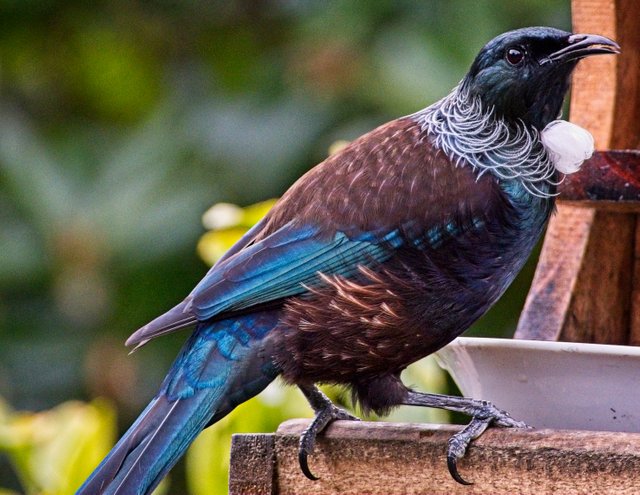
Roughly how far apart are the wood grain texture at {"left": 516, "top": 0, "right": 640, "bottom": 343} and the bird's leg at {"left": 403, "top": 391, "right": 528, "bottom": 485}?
230mm

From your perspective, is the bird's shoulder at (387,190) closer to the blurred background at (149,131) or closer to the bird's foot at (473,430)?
the bird's foot at (473,430)

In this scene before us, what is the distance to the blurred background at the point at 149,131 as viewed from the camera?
5.10m

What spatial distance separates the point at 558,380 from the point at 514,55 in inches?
31.7

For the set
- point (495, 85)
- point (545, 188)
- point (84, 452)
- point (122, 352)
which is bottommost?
point (122, 352)

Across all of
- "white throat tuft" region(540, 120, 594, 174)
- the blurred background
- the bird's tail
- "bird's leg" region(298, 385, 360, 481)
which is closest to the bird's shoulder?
"white throat tuft" region(540, 120, 594, 174)

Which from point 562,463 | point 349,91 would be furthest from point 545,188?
point 349,91

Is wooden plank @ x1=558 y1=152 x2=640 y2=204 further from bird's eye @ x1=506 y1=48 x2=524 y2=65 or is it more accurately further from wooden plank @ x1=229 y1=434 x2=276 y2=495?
wooden plank @ x1=229 y1=434 x2=276 y2=495

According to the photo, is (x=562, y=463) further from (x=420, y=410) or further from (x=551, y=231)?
(x=420, y=410)

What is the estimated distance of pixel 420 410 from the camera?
3541 millimetres

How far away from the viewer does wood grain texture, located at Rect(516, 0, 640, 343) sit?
2.82 meters

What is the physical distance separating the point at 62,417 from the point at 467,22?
223 cm

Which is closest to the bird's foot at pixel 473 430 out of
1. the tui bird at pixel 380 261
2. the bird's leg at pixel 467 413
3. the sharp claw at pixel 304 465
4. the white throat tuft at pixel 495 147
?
the bird's leg at pixel 467 413

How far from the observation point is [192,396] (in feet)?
8.84

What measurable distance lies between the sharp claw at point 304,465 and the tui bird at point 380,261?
0.13m
